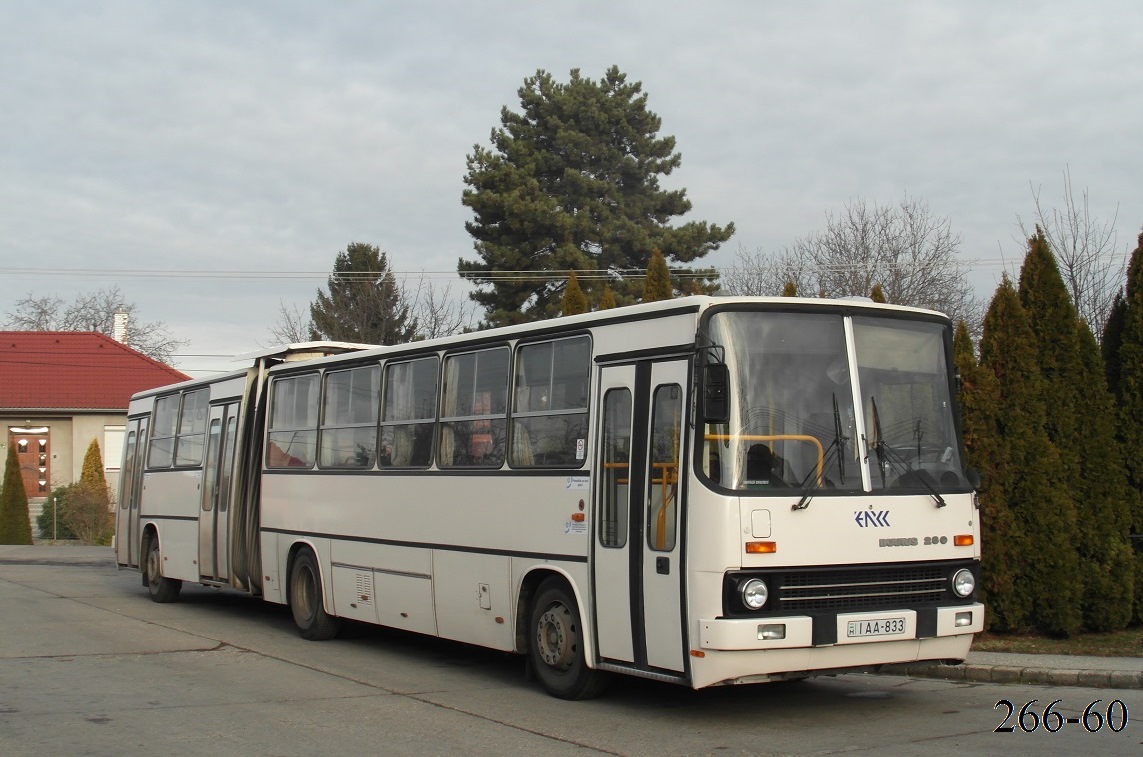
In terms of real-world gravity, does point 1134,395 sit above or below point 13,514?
above

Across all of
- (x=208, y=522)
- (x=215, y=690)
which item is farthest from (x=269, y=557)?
(x=215, y=690)

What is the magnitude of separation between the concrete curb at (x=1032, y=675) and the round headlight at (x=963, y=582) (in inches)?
55.0

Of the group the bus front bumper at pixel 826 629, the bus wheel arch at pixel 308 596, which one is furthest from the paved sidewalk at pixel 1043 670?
the bus wheel arch at pixel 308 596

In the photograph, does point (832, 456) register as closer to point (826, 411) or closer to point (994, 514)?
point (826, 411)

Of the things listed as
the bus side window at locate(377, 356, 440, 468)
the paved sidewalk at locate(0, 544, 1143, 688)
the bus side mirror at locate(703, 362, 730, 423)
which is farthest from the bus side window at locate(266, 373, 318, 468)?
the bus side mirror at locate(703, 362, 730, 423)

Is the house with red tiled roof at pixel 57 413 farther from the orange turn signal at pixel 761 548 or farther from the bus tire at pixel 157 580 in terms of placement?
the orange turn signal at pixel 761 548

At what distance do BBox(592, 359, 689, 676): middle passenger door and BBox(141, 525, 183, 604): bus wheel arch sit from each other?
11.1 metres

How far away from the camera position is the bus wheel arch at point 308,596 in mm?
14219

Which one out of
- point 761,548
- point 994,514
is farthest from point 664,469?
point 994,514

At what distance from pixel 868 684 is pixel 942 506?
277cm

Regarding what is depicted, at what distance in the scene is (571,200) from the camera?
41594 millimetres

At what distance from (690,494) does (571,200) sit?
1329 inches

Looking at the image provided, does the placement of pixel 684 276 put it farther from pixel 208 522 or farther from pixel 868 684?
pixel 868 684

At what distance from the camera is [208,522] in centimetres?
1697
